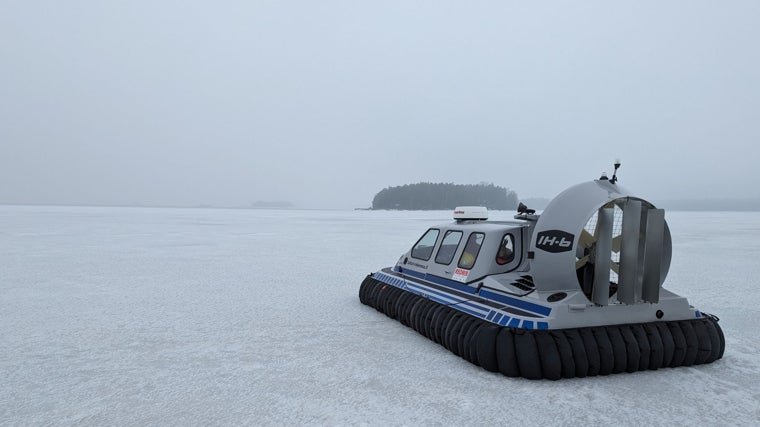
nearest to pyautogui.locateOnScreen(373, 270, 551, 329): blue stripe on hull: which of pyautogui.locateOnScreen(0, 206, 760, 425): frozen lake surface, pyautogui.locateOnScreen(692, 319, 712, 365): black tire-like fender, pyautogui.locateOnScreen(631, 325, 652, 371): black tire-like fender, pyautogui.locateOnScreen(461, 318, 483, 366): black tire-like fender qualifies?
pyautogui.locateOnScreen(461, 318, 483, 366): black tire-like fender

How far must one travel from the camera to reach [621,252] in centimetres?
472

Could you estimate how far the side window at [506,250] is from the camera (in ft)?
18.8

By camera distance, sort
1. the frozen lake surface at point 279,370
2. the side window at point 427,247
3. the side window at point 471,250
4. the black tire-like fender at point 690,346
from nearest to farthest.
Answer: the frozen lake surface at point 279,370, the black tire-like fender at point 690,346, the side window at point 471,250, the side window at point 427,247

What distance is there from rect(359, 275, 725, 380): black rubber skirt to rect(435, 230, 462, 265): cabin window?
1.28m

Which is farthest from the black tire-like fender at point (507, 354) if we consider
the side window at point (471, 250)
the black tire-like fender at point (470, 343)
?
the side window at point (471, 250)

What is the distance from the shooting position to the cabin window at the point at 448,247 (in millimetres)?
6433

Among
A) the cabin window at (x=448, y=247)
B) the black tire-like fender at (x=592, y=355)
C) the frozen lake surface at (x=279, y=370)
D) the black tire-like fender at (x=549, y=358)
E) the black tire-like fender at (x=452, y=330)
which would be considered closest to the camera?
the frozen lake surface at (x=279, y=370)

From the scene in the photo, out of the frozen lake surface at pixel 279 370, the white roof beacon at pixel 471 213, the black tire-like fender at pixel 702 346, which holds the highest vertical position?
the white roof beacon at pixel 471 213

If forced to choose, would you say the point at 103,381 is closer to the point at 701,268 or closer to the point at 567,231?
the point at 567,231

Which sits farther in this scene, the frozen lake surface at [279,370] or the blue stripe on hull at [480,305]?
the blue stripe on hull at [480,305]

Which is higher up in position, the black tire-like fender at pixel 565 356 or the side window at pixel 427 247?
the side window at pixel 427 247

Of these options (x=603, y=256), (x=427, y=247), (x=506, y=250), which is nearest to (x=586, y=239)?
(x=603, y=256)

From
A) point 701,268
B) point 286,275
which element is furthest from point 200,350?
point 701,268

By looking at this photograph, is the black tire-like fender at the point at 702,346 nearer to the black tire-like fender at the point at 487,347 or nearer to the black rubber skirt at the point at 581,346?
the black rubber skirt at the point at 581,346
